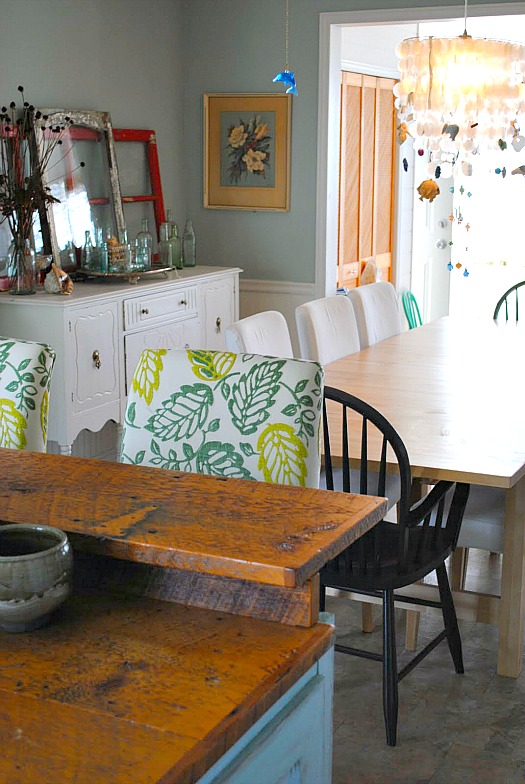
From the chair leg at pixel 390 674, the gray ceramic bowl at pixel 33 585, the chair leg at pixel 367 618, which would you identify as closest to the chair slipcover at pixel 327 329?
the chair leg at pixel 367 618

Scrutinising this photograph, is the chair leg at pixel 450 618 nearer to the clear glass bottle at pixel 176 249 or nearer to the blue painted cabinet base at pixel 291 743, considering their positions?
the blue painted cabinet base at pixel 291 743

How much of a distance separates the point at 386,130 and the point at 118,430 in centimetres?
349

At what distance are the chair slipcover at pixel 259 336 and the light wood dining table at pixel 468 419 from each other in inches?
7.9

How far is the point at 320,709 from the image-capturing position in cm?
122

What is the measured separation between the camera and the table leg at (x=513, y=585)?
264 cm

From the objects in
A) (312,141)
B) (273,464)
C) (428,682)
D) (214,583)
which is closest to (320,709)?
(214,583)

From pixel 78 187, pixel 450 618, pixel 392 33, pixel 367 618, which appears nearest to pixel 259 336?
pixel 367 618

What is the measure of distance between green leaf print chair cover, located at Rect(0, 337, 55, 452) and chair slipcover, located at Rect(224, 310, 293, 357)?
1008mm

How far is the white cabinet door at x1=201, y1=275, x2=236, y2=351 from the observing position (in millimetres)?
4836

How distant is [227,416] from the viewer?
1.99 metres

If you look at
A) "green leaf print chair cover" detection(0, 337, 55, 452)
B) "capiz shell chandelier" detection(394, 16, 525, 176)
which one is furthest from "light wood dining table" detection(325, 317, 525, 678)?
"green leaf print chair cover" detection(0, 337, 55, 452)

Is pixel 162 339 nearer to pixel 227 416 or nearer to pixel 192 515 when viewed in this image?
pixel 227 416

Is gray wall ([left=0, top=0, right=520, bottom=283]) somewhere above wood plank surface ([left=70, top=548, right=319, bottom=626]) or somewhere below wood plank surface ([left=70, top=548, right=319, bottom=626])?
above

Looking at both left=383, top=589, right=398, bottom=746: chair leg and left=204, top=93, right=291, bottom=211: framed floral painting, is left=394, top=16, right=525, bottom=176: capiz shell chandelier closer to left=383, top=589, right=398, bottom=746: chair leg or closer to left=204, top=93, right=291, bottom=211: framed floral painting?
left=204, top=93, right=291, bottom=211: framed floral painting
